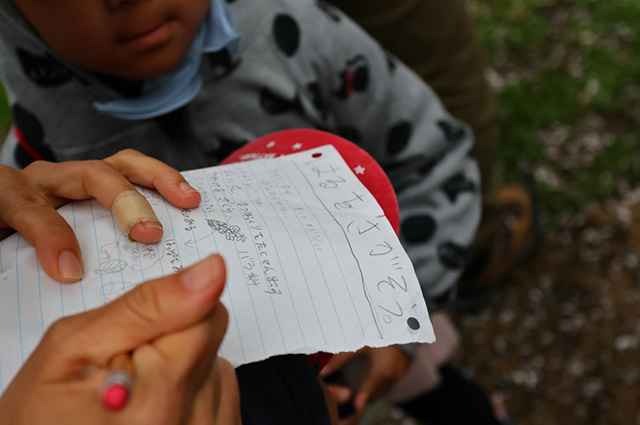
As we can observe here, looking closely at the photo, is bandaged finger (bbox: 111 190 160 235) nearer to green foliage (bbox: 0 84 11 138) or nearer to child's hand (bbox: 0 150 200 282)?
child's hand (bbox: 0 150 200 282)

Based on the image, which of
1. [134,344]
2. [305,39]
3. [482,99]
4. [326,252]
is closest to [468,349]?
[482,99]

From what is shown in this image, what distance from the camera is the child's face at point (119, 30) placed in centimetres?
58

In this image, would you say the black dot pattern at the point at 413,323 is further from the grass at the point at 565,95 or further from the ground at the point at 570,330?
the grass at the point at 565,95

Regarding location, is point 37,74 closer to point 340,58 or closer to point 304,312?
point 340,58

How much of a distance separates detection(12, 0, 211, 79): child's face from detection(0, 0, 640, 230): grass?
5.01ft

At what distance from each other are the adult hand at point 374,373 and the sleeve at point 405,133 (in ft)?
0.50

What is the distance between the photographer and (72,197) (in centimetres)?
46

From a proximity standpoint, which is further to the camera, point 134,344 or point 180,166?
point 180,166

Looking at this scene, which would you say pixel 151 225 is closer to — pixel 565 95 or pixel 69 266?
pixel 69 266

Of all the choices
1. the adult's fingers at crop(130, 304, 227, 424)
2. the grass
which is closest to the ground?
the grass

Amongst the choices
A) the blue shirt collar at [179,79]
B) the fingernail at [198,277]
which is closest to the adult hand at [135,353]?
the fingernail at [198,277]

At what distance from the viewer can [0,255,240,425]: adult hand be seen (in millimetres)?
282

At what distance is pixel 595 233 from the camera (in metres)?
1.77

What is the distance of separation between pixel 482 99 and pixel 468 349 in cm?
79
